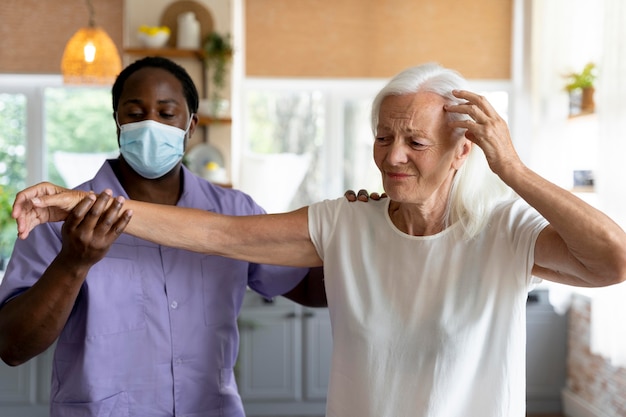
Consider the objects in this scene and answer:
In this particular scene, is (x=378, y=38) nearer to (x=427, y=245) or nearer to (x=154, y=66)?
(x=154, y=66)

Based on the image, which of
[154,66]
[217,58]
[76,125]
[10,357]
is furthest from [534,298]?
[10,357]

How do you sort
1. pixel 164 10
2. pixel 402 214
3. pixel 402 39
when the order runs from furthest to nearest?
pixel 402 39 < pixel 164 10 < pixel 402 214

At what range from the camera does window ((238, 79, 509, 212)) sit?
5277 millimetres

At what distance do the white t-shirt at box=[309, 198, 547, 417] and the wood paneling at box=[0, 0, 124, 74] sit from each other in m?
4.03

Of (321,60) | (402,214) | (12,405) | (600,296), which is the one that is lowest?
(12,405)

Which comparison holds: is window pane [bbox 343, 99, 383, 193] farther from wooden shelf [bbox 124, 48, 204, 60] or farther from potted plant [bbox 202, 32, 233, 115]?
wooden shelf [bbox 124, 48, 204, 60]

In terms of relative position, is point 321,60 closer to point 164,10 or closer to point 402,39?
point 402,39

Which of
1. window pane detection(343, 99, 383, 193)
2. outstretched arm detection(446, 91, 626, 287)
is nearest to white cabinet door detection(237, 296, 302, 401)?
window pane detection(343, 99, 383, 193)

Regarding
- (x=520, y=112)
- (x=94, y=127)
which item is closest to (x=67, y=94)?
(x=94, y=127)

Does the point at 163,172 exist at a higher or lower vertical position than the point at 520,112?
lower

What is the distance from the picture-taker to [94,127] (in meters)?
5.22

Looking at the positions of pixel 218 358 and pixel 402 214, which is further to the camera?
pixel 218 358

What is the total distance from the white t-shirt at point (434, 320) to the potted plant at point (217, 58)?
10.8 ft

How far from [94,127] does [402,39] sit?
228 cm
